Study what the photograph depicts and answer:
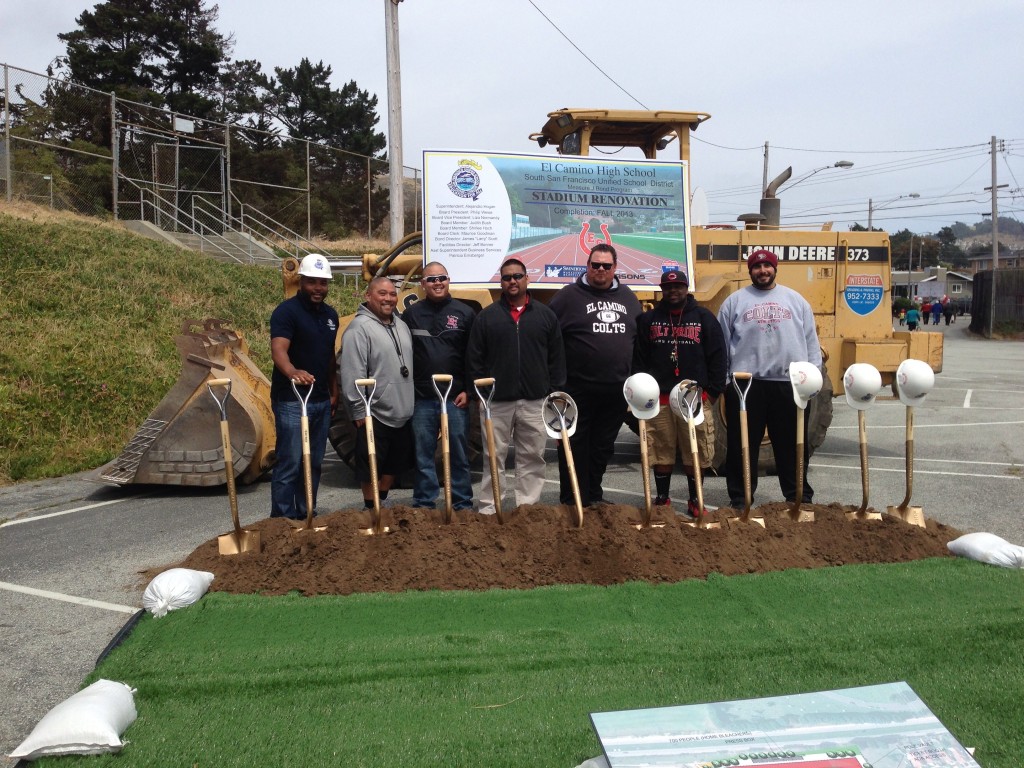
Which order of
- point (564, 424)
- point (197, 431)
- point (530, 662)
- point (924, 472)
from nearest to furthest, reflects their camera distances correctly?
point (530, 662)
point (564, 424)
point (197, 431)
point (924, 472)

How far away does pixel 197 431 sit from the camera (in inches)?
267

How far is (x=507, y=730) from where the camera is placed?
304cm

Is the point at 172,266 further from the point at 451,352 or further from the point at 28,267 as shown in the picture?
the point at 451,352

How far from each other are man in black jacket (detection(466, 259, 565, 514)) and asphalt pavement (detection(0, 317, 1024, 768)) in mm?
1552

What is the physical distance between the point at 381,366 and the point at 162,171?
16.2 m

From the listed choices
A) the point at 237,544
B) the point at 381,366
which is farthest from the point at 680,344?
the point at 237,544

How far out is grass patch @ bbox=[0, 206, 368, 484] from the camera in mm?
8773

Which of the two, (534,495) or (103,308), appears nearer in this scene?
(534,495)

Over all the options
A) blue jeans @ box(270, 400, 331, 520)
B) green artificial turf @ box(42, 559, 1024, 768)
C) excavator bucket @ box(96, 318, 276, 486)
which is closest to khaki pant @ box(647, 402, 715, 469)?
green artificial turf @ box(42, 559, 1024, 768)

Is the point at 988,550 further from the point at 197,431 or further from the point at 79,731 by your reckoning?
the point at 197,431

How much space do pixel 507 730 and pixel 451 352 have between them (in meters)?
2.92

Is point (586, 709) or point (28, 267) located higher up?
point (28, 267)

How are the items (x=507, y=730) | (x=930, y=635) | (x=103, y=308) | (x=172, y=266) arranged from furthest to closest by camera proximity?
(x=172, y=266), (x=103, y=308), (x=930, y=635), (x=507, y=730)

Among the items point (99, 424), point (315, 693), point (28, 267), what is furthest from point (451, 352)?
point (28, 267)
